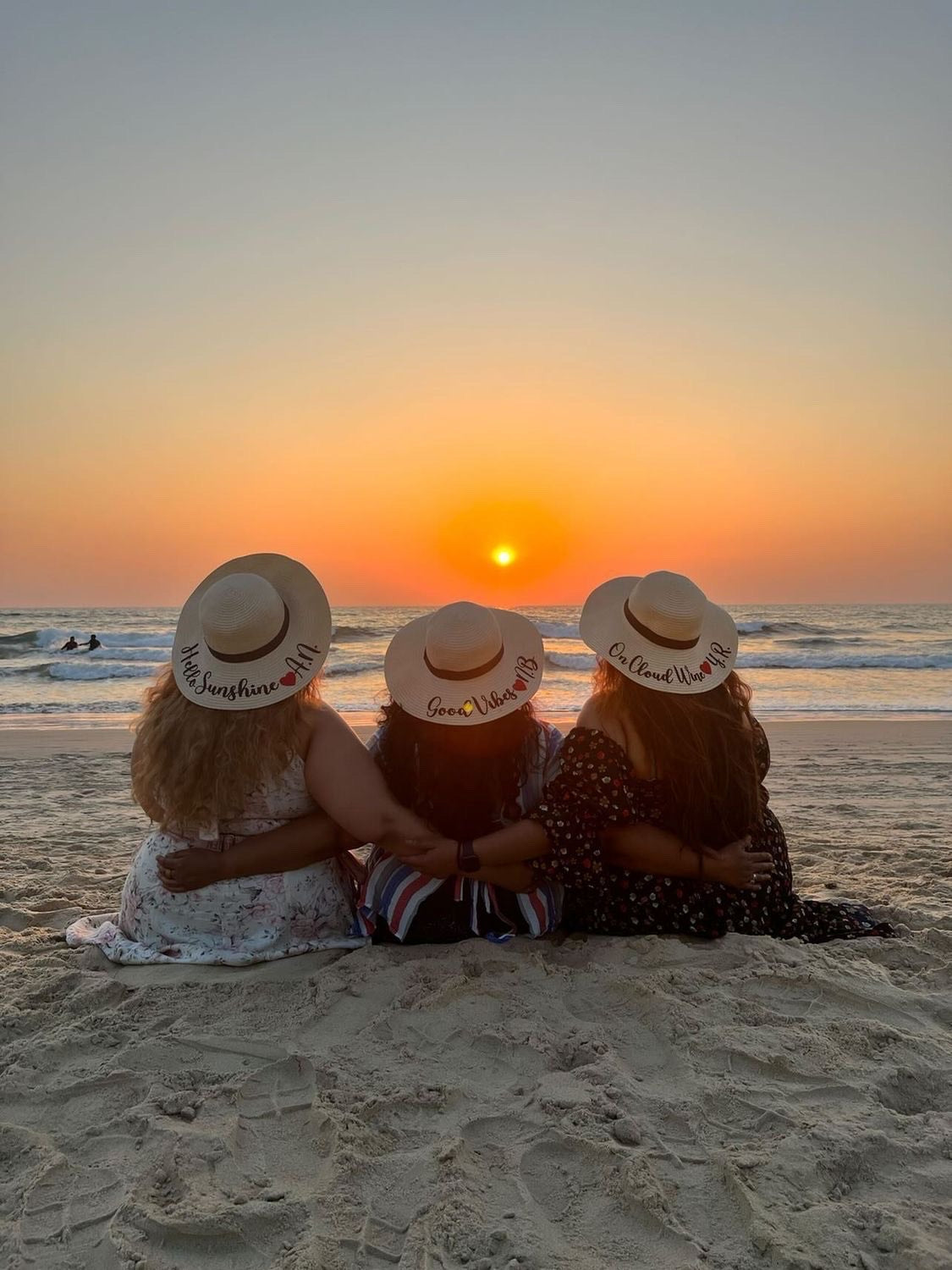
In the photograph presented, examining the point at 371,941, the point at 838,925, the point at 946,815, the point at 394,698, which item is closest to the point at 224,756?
the point at 394,698

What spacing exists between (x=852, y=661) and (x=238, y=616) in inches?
821

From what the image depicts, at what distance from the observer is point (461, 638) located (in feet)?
9.95

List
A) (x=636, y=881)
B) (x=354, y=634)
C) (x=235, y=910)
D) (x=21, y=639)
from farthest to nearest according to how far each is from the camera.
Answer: (x=354, y=634), (x=21, y=639), (x=636, y=881), (x=235, y=910)

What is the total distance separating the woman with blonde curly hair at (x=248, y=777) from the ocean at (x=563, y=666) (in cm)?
36

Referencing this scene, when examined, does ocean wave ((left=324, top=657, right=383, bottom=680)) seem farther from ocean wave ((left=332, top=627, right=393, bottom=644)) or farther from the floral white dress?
the floral white dress

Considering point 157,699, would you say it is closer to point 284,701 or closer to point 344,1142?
point 284,701

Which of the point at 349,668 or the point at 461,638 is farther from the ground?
the point at 461,638

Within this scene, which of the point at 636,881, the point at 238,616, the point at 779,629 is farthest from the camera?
the point at 779,629

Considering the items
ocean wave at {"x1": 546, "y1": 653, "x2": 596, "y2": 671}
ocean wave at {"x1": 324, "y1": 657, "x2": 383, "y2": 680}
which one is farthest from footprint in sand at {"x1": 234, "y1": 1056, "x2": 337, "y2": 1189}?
ocean wave at {"x1": 546, "y1": 653, "x2": 596, "y2": 671}

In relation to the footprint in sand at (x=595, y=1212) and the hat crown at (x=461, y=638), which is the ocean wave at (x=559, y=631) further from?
the footprint in sand at (x=595, y=1212)

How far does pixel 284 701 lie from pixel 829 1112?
200 cm

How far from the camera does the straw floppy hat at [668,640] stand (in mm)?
3131

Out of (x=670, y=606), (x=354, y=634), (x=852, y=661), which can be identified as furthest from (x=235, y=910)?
(x=354, y=634)

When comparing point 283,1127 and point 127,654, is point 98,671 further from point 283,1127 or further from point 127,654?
point 283,1127
